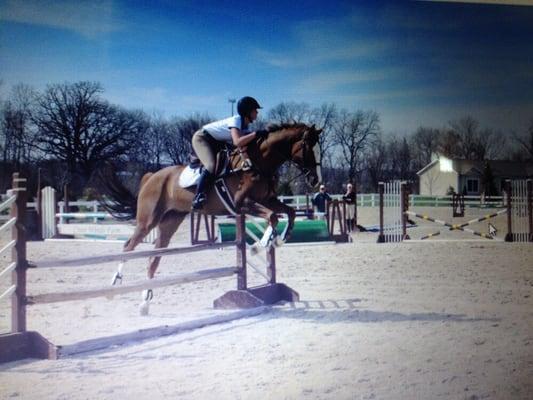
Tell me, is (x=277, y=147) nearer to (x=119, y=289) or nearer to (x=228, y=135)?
(x=228, y=135)

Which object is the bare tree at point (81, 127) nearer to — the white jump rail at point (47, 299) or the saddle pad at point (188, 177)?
the white jump rail at point (47, 299)

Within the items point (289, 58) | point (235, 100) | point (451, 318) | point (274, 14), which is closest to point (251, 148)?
point (235, 100)

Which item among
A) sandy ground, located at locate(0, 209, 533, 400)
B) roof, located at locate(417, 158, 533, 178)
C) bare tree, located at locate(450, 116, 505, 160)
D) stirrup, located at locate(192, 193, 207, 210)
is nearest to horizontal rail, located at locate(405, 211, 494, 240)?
sandy ground, located at locate(0, 209, 533, 400)

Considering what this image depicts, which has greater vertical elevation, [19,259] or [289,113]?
[289,113]

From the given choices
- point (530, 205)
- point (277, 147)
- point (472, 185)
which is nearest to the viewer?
point (277, 147)

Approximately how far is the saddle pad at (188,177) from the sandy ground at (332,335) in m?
0.74

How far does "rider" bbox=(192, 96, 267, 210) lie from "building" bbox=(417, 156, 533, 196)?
110 cm

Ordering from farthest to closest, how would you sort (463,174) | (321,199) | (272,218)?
(321,199) < (463,174) < (272,218)

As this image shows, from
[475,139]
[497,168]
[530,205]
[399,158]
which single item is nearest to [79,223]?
[399,158]

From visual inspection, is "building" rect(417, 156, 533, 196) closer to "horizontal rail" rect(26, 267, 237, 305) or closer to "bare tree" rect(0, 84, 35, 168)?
"horizontal rail" rect(26, 267, 237, 305)

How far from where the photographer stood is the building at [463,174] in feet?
11.0

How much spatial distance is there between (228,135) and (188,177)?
35 cm

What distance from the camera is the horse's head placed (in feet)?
10.0

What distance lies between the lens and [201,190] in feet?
10.4
